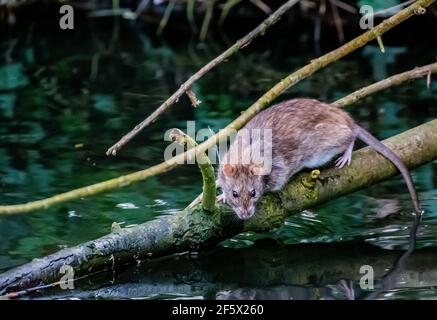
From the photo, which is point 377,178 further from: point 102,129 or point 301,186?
point 102,129

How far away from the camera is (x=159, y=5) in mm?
13617

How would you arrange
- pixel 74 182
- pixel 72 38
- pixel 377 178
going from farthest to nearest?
pixel 72 38, pixel 74 182, pixel 377 178

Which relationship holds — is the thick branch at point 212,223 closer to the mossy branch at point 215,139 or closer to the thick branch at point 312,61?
the thick branch at point 312,61

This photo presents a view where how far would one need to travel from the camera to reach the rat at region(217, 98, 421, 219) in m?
5.24

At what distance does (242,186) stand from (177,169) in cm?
158

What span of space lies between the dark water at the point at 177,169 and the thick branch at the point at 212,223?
12 cm

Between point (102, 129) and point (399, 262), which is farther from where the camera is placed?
point (102, 129)

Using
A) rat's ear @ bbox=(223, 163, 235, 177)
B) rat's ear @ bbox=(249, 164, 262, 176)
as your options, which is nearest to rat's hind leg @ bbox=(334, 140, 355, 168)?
rat's ear @ bbox=(249, 164, 262, 176)

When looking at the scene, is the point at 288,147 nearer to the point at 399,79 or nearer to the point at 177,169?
the point at 399,79

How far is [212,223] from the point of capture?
496cm
